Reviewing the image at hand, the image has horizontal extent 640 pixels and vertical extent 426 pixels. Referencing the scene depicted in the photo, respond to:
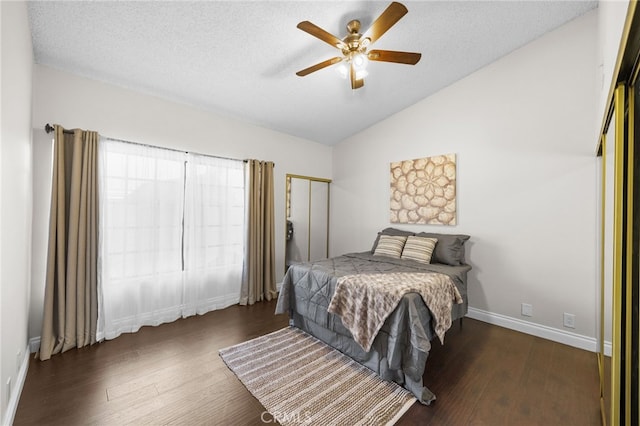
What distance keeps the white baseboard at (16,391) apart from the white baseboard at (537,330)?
3.98 meters

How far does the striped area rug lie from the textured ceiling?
2.71m

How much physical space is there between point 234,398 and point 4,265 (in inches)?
59.6

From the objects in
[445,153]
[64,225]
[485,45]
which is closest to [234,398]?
[64,225]

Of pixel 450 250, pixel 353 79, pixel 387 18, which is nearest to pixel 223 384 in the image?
pixel 450 250

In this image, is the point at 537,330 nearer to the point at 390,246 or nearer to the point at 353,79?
the point at 390,246

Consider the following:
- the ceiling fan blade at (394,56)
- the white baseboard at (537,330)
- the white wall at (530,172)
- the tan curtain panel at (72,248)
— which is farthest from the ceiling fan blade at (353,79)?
the white baseboard at (537,330)

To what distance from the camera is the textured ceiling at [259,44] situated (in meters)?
2.00

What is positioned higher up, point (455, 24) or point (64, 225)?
point (455, 24)

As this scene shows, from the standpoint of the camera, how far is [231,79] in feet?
9.21

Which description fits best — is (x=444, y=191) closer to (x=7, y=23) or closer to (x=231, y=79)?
(x=231, y=79)

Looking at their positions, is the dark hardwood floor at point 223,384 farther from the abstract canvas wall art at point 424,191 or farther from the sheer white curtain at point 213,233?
the abstract canvas wall art at point 424,191

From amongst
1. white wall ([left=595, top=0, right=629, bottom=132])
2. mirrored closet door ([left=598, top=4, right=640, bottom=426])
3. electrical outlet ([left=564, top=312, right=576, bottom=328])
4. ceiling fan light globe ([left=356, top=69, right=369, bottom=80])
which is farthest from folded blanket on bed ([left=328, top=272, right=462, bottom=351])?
ceiling fan light globe ([left=356, top=69, right=369, bottom=80])

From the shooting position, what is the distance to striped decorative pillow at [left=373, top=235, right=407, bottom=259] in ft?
11.0

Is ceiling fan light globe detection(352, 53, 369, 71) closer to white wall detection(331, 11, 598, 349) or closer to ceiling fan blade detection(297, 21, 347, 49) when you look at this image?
ceiling fan blade detection(297, 21, 347, 49)
